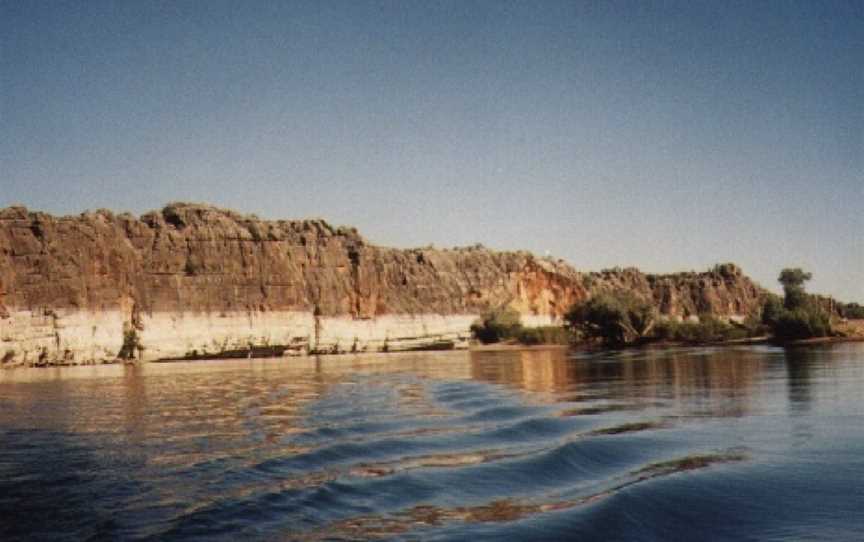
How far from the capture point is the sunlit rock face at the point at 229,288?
8769cm

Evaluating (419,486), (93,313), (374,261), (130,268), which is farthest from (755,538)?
(374,261)

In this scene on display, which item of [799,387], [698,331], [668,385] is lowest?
[698,331]

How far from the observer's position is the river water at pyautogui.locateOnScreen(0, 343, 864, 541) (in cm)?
781

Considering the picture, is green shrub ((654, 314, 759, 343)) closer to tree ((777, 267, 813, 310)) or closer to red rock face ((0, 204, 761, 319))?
tree ((777, 267, 813, 310))

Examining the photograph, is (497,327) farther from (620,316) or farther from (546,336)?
(620,316)

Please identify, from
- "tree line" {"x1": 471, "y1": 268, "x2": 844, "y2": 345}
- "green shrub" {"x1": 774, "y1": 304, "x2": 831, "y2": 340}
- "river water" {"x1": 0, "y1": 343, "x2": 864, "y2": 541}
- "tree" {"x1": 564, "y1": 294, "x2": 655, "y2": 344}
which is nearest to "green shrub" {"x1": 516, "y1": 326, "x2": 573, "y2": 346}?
"tree line" {"x1": 471, "y1": 268, "x2": 844, "y2": 345}

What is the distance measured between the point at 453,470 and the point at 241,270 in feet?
343

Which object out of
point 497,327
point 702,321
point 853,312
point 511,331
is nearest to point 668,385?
point 702,321

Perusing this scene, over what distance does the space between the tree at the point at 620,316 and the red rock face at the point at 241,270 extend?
5119 centimetres

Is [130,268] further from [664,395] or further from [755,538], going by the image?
[755,538]

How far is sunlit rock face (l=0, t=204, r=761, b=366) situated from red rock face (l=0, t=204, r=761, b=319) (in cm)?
19

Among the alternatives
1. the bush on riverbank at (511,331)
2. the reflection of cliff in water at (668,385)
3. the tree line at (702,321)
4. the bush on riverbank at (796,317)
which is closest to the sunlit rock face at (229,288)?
the bush on riverbank at (511,331)

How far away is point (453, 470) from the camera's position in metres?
11.0

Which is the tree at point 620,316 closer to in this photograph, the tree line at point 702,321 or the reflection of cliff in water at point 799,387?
the tree line at point 702,321
